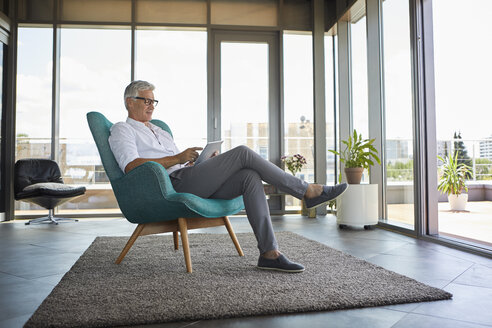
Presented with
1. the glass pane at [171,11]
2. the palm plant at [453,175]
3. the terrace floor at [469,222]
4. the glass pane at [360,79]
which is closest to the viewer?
the terrace floor at [469,222]

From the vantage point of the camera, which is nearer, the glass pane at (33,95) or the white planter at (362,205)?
the white planter at (362,205)

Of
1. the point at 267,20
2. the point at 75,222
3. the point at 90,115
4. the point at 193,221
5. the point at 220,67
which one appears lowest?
the point at 75,222

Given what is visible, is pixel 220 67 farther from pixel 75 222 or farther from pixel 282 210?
pixel 75 222

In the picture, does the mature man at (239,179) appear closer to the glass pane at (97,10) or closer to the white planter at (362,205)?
the white planter at (362,205)

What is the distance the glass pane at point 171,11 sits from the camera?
5.16m

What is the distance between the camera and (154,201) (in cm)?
200

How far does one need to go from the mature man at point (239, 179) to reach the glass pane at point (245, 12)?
3.42 m

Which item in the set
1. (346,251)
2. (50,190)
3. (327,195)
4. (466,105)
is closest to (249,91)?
(50,190)

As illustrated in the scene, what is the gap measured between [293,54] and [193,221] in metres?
3.74

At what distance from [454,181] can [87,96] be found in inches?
169

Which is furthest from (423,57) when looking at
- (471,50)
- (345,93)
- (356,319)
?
(356,319)

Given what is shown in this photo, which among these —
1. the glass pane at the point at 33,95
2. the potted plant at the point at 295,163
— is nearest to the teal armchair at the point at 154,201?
the potted plant at the point at 295,163

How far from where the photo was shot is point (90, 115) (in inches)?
88.3

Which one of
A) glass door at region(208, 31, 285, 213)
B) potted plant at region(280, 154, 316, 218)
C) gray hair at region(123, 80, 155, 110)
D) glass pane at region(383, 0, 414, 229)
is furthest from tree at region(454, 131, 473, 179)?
glass door at region(208, 31, 285, 213)
